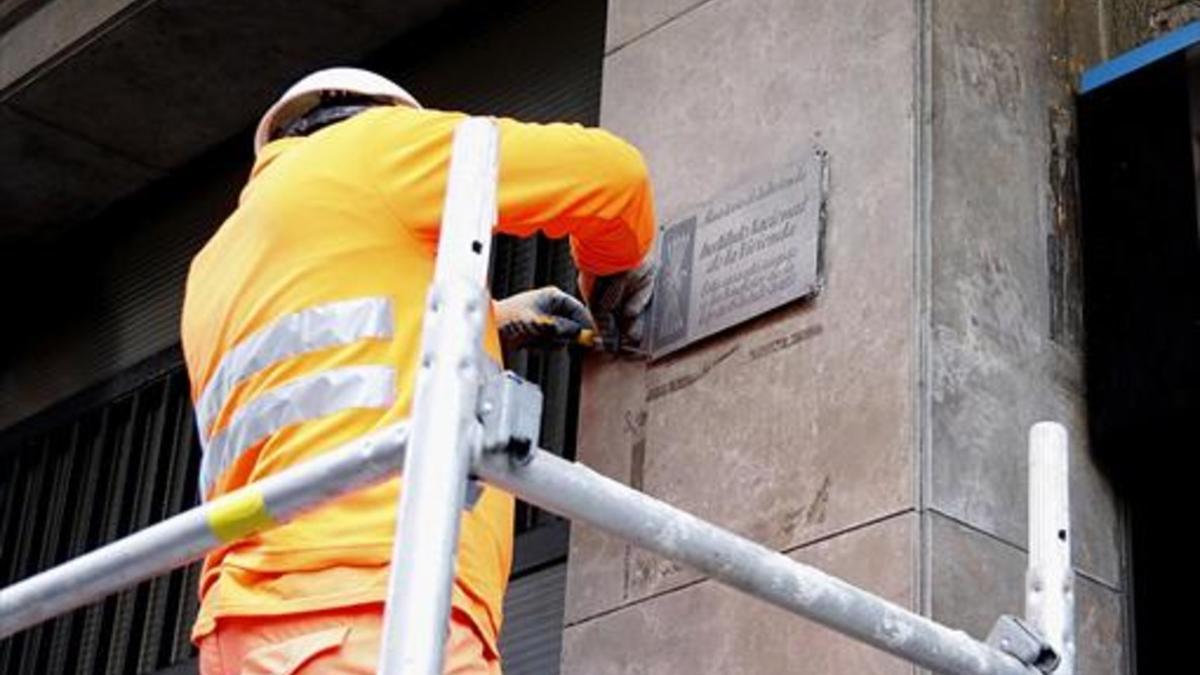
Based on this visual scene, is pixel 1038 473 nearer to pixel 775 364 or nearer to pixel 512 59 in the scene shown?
pixel 775 364

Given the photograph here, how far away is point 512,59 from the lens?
961 cm

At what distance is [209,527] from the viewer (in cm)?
492

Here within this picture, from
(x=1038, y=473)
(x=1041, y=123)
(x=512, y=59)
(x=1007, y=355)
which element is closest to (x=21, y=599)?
(x=1038, y=473)

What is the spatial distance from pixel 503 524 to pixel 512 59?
3.91 metres

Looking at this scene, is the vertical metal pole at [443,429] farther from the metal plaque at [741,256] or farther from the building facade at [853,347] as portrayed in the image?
the metal plaque at [741,256]

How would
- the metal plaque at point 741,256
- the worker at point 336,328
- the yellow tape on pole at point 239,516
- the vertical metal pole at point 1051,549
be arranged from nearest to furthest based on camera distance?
the yellow tape on pole at point 239,516, the worker at point 336,328, the vertical metal pole at point 1051,549, the metal plaque at point 741,256

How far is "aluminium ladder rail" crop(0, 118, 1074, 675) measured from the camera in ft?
14.5

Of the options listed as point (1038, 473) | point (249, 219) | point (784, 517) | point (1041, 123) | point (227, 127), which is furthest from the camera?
point (227, 127)

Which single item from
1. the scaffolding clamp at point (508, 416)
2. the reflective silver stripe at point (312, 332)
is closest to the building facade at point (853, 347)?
the reflective silver stripe at point (312, 332)

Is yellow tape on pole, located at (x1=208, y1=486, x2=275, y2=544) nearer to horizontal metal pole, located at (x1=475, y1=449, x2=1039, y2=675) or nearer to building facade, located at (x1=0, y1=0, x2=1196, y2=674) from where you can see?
horizontal metal pole, located at (x1=475, y1=449, x2=1039, y2=675)

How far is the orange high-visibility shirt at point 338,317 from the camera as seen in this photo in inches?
223

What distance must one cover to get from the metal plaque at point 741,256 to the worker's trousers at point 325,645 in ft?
5.72

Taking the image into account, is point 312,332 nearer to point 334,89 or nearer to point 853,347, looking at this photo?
point 334,89

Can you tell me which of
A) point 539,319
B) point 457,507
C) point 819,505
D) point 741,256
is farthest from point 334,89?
point 457,507
